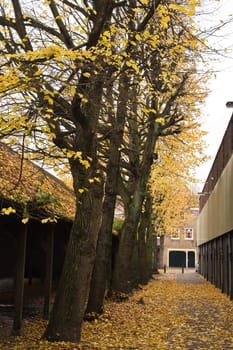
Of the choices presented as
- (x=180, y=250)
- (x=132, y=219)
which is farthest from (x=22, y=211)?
(x=180, y=250)

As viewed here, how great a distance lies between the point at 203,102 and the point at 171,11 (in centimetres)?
1188

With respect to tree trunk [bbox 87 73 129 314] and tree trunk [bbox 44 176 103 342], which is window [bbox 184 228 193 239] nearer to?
tree trunk [bbox 87 73 129 314]

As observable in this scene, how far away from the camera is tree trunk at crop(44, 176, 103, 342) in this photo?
9188 mm

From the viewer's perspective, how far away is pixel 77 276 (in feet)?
30.7

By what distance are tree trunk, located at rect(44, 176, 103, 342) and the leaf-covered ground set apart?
300 mm

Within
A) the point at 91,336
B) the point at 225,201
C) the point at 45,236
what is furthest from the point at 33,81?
the point at 225,201

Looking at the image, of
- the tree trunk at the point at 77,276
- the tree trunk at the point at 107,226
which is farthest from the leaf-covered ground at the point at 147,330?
the tree trunk at the point at 107,226

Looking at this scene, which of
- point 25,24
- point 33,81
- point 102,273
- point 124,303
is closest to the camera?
point 33,81

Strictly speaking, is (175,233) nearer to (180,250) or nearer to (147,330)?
(180,250)

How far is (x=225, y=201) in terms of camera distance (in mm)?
24094

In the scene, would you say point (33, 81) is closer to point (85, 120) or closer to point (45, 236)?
point (85, 120)

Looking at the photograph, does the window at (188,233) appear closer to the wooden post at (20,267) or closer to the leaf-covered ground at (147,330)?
the leaf-covered ground at (147,330)

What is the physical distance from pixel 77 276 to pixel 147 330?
Result: 142 inches

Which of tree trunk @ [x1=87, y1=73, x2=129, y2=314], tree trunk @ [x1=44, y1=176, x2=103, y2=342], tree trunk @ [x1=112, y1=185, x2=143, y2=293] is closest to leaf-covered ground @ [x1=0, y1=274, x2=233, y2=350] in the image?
tree trunk @ [x1=44, y1=176, x2=103, y2=342]
